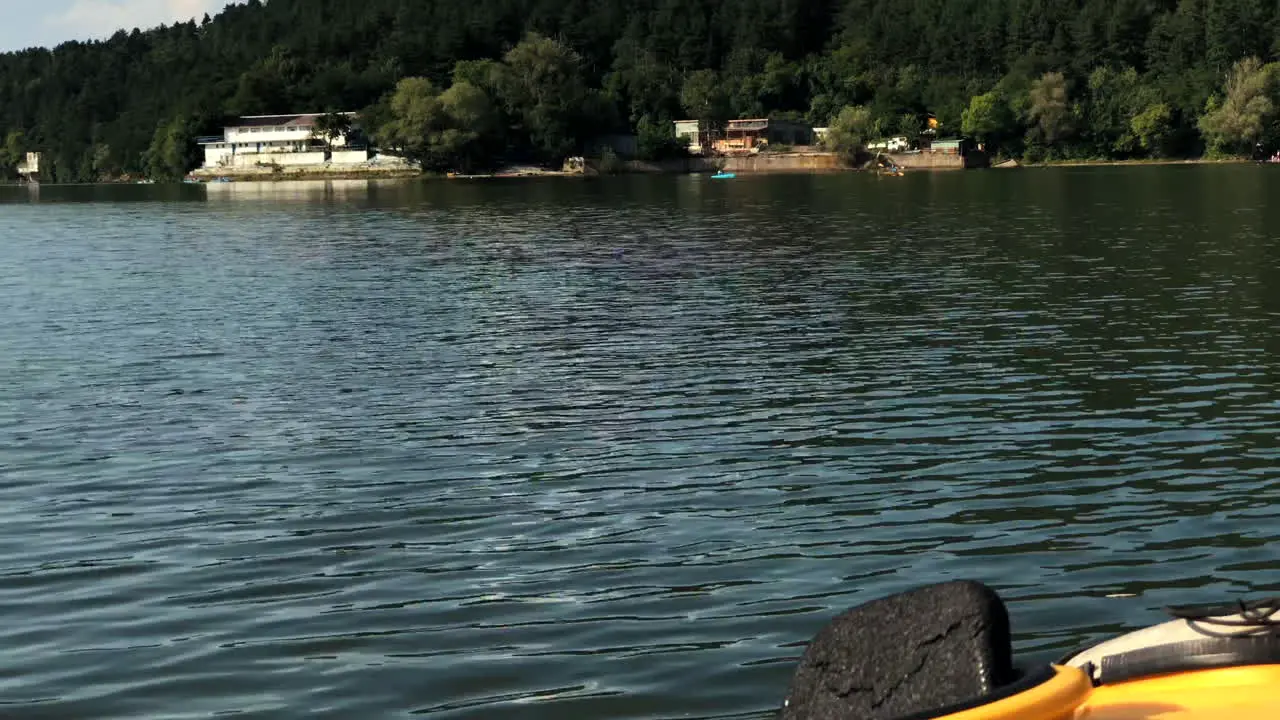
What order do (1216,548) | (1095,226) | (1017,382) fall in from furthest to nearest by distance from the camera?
1. (1095,226)
2. (1017,382)
3. (1216,548)

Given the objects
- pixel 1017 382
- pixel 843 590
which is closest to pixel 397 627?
pixel 843 590

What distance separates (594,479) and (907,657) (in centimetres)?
1190

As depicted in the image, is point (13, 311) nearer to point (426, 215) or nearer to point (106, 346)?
point (106, 346)

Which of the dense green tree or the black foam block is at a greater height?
the dense green tree

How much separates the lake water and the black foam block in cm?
342

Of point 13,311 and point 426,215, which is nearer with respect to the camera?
point 13,311

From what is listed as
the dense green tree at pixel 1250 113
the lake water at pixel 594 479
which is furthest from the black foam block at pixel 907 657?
the dense green tree at pixel 1250 113

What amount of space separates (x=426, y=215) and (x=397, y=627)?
9208cm

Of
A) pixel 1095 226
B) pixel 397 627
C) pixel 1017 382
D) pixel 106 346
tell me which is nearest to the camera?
pixel 397 627

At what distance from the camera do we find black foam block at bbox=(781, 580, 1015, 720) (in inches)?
291

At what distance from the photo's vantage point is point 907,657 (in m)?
7.71

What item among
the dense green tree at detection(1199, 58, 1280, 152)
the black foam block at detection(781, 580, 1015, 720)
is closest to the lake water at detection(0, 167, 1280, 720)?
the black foam block at detection(781, 580, 1015, 720)

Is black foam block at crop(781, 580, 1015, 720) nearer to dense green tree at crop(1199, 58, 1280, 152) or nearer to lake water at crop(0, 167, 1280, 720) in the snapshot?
lake water at crop(0, 167, 1280, 720)

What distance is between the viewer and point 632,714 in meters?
11.5
